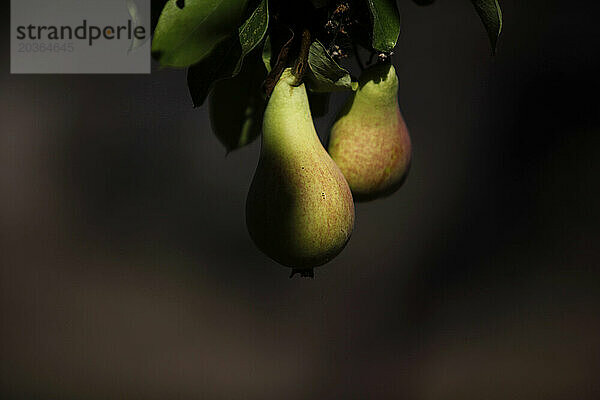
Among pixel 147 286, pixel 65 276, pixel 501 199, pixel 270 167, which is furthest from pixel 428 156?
pixel 270 167

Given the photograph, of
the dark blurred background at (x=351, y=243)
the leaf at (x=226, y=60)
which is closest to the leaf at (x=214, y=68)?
the leaf at (x=226, y=60)

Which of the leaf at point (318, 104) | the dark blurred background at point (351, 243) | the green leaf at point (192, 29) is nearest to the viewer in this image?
the green leaf at point (192, 29)

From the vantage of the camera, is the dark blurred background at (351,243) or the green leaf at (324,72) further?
the dark blurred background at (351,243)

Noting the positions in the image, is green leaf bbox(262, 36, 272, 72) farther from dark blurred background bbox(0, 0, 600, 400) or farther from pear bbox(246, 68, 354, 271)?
dark blurred background bbox(0, 0, 600, 400)

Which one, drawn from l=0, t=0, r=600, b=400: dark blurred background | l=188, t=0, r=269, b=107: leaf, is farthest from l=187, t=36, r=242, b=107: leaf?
l=0, t=0, r=600, b=400: dark blurred background

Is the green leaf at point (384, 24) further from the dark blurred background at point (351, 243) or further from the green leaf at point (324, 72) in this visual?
the dark blurred background at point (351, 243)
